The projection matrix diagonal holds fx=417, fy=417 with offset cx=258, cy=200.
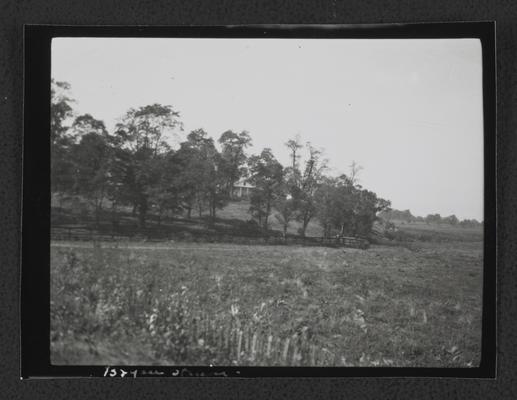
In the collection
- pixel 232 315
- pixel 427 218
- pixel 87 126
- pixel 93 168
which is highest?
pixel 87 126

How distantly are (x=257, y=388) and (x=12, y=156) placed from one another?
1.69m

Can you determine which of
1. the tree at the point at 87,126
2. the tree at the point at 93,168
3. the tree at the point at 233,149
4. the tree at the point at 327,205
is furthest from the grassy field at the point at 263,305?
the tree at the point at 87,126

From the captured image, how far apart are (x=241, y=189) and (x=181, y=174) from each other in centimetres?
31

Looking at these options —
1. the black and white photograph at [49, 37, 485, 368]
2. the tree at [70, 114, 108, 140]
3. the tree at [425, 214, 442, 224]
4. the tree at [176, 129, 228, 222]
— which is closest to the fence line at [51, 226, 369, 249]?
the black and white photograph at [49, 37, 485, 368]

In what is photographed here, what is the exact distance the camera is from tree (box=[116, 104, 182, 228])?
2.05m

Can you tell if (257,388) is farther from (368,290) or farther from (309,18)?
(309,18)

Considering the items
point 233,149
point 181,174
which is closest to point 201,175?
point 181,174

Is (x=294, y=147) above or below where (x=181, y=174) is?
above

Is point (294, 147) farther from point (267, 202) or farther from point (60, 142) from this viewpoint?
point (60, 142)

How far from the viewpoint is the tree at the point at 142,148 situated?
6.72 ft

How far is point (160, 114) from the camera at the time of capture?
80.6 inches

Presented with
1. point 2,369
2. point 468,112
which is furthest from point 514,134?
point 2,369

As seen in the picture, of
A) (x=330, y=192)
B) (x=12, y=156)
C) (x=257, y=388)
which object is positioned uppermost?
(x=12, y=156)

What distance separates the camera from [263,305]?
207 cm
